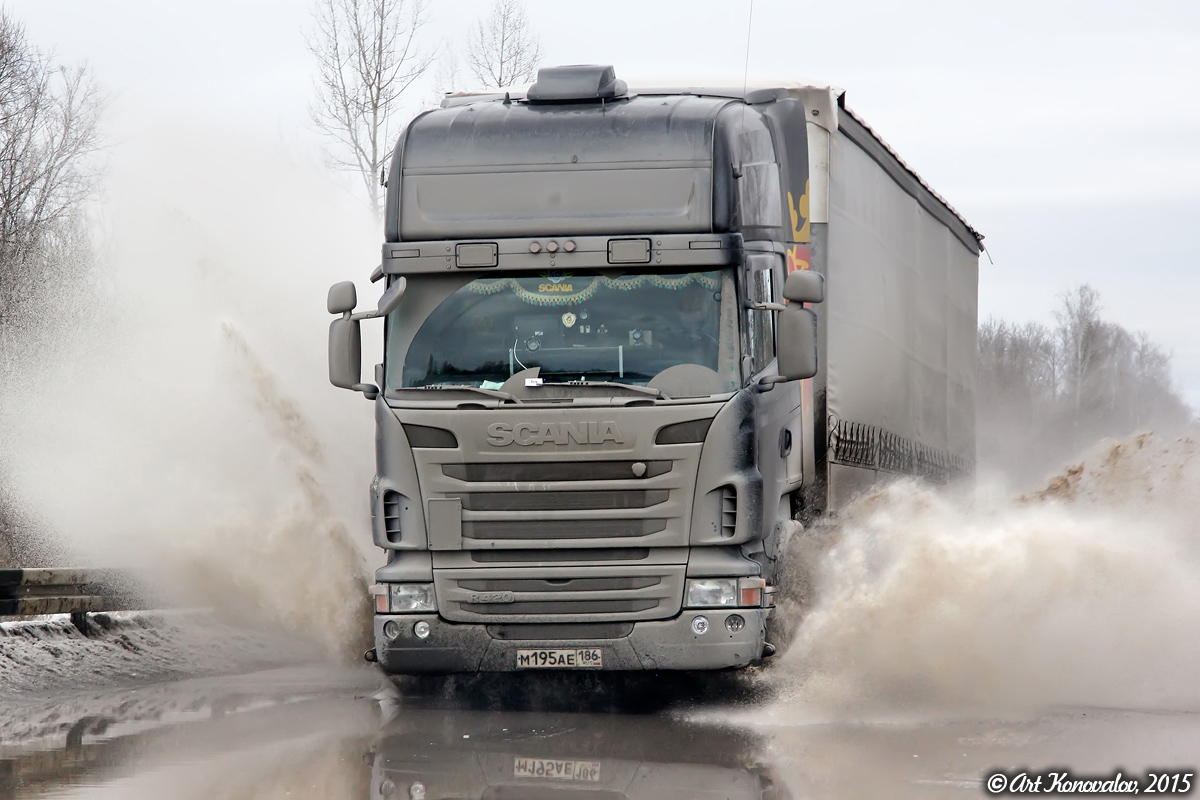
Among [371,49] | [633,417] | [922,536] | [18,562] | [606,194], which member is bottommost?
[18,562]

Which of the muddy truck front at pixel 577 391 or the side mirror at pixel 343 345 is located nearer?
the muddy truck front at pixel 577 391

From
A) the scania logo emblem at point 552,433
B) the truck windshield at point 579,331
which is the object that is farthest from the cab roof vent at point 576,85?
the scania logo emblem at point 552,433

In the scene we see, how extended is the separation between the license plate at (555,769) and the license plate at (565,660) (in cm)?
103

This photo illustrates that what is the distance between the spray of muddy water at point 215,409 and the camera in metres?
12.0

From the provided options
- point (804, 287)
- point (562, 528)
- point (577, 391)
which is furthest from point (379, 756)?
point (804, 287)

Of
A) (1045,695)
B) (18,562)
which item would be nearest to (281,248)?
(18,562)

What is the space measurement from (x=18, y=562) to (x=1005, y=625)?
491 inches

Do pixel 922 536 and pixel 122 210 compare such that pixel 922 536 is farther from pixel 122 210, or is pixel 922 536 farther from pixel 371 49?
pixel 371 49

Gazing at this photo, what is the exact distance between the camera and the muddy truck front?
351 inches

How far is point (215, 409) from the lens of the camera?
13.4 metres

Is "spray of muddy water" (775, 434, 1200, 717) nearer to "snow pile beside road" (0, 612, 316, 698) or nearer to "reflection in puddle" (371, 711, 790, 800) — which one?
"reflection in puddle" (371, 711, 790, 800)

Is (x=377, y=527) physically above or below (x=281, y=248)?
below

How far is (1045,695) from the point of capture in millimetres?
10094

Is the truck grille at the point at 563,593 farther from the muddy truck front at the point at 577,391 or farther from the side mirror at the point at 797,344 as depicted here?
the side mirror at the point at 797,344
